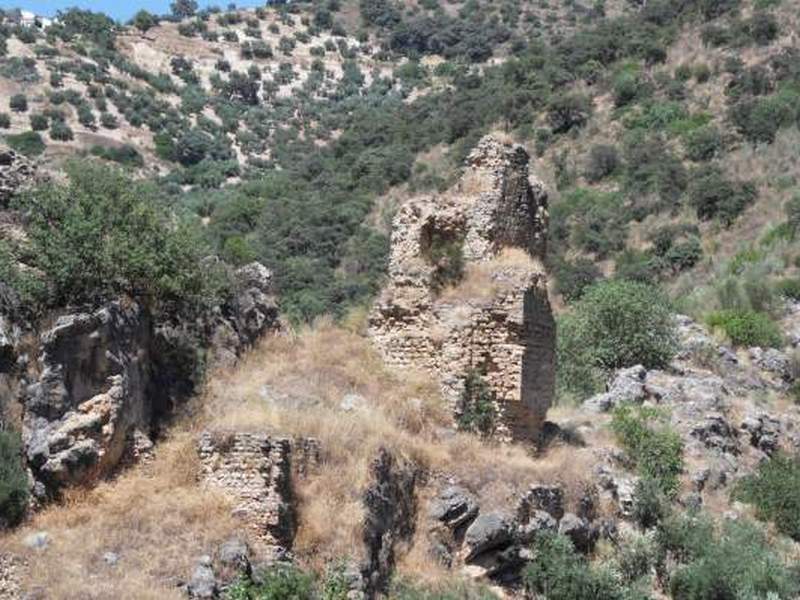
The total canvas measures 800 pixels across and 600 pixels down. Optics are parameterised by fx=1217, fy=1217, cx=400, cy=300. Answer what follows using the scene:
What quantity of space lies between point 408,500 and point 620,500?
465 centimetres

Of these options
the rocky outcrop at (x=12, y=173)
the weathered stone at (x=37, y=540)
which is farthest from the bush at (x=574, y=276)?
the weathered stone at (x=37, y=540)

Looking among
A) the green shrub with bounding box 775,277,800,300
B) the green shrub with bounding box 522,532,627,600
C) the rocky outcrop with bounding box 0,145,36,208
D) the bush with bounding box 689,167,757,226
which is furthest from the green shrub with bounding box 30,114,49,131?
the green shrub with bounding box 522,532,627,600

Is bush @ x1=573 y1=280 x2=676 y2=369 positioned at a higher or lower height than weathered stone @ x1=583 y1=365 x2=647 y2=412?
higher

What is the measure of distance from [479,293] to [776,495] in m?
6.68

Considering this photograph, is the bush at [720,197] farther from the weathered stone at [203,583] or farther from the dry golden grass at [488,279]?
the weathered stone at [203,583]

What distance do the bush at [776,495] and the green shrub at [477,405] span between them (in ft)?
19.6

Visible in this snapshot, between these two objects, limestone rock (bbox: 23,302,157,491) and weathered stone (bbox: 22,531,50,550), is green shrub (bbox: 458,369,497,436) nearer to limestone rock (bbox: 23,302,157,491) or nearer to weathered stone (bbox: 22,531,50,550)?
limestone rock (bbox: 23,302,157,491)

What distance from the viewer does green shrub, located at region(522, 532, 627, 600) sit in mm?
14883

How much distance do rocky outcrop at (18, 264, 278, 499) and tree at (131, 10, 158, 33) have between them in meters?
84.9

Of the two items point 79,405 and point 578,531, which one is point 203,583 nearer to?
point 79,405

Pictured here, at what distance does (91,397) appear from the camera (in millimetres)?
13547

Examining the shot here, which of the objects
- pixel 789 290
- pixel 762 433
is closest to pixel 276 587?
pixel 762 433

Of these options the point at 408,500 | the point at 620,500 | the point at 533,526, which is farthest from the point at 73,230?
the point at 620,500

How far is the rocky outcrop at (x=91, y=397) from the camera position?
42.9 feet
